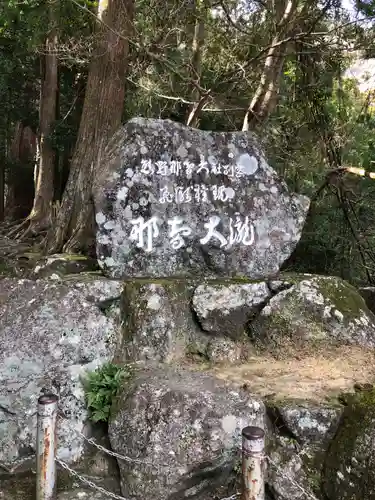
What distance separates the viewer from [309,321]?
4.20 metres

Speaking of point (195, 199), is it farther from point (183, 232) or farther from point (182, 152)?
point (182, 152)

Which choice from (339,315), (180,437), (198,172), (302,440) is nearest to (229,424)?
(180,437)

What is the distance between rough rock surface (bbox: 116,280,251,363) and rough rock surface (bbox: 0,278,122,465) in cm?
15

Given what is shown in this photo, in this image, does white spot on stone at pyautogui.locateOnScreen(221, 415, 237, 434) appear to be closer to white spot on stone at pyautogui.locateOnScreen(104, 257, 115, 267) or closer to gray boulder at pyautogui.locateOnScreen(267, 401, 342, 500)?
gray boulder at pyautogui.locateOnScreen(267, 401, 342, 500)

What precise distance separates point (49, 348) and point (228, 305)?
1.64m

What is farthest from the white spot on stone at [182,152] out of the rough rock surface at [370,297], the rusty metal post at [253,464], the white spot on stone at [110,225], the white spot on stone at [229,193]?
the rough rock surface at [370,297]

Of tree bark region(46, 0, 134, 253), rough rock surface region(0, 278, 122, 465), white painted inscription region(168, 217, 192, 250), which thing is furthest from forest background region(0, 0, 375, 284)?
rough rock surface region(0, 278, 122, 465)

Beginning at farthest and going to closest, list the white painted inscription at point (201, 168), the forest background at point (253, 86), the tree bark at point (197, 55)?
the tree bark at point (197, 55) < the forest background at point (253, 86) < the white painted inscription at point (201, 168)

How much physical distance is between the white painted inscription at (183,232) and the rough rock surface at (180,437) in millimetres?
1549

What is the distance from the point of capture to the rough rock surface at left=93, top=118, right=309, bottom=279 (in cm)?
419

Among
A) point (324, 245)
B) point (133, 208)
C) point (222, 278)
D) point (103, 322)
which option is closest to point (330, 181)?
point (324, 245)

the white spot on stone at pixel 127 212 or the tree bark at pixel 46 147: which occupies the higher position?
the tree bark at pixel 46 147

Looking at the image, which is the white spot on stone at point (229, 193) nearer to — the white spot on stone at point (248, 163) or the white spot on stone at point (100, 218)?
the white spot on stone at point (248, 163)

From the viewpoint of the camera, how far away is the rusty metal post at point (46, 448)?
2664mm
